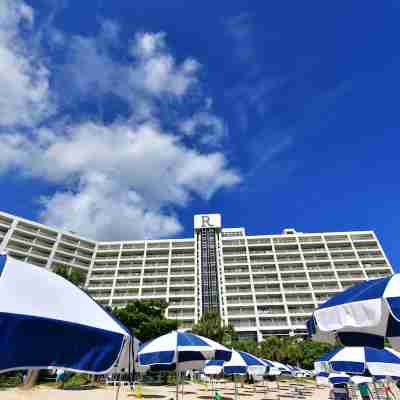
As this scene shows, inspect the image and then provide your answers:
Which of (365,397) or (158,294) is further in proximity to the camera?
(158,294)

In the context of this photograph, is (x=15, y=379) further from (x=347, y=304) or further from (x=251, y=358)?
(x=347, y=304)

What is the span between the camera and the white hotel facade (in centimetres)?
6369

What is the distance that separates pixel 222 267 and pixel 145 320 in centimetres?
4328

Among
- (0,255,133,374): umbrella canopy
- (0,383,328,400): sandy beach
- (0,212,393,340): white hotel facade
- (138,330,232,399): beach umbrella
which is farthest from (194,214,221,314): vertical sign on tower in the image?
(0,255,133,374): umbrella canopy

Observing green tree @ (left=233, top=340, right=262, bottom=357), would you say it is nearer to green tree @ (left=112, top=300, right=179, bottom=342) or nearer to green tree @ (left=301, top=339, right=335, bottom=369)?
green tree @ (left=301, top=339, right=335, bottom=369)

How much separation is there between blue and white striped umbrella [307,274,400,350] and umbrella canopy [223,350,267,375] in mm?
8738

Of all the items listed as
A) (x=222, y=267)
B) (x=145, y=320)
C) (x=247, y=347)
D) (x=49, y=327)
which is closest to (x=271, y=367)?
(x=49, y=327)

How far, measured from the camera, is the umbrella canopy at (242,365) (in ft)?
38.5

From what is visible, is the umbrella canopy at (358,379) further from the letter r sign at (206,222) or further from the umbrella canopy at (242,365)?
the letter r sign at (206,222)

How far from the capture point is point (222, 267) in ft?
234

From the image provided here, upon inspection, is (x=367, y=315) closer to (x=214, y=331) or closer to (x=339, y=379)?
(x=339, y=379)

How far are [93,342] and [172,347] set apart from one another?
3992mm

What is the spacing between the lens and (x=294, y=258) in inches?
2825

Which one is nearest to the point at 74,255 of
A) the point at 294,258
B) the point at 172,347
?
the point at 294,258
